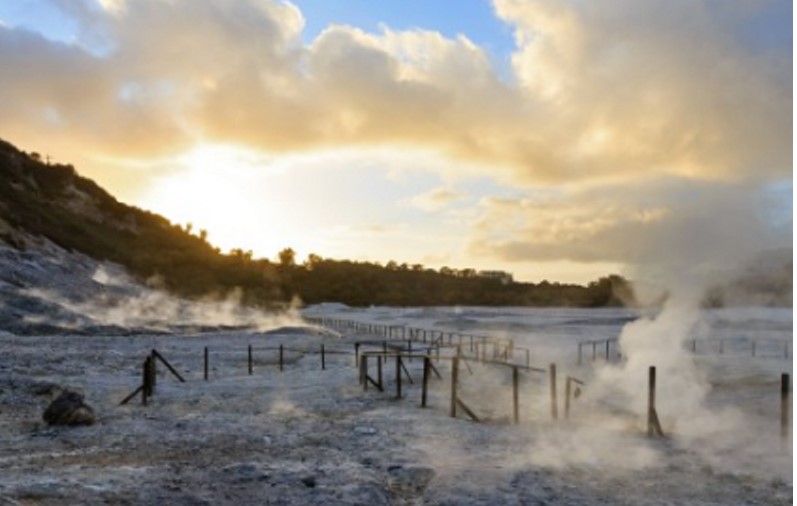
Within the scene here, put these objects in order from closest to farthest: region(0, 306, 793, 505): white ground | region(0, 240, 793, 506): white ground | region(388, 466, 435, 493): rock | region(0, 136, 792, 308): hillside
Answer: region(0, 306, 793, 505): white ground → region(0, 240, 793, 506): white ground → region(388, 466, 435, 493): rock → region(0, 136, 792, 308): hillside

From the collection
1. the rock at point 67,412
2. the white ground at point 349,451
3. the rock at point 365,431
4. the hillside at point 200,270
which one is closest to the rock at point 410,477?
the white ground at point 349,451

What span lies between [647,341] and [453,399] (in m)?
22.0

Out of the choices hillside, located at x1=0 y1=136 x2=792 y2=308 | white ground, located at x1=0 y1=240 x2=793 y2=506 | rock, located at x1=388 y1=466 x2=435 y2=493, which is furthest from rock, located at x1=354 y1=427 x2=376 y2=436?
hillside, located at x1=0 y1=136 x2=792 y2=308

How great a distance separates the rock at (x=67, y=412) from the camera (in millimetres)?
17562

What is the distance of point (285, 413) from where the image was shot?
2039 centimetres

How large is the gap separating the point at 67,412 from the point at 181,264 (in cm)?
9933

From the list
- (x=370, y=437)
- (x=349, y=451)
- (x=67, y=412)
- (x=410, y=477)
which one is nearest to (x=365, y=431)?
(x=370, y=437)

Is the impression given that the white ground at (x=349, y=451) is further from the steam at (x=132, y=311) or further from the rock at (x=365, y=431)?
the steam at (x=132, y=311)

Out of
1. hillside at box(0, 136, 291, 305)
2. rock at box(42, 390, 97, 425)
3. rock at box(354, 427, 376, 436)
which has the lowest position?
rock at box(354, 427, 376, 436)

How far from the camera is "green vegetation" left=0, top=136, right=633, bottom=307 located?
3223 inches

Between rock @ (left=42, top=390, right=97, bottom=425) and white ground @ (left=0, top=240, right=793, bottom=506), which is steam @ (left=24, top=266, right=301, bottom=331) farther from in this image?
rock @ (left=42, top=390, right=97, bottom=425)

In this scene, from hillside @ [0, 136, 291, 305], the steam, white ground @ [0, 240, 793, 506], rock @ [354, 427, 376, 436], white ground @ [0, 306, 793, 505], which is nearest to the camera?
white ground @ [0, 306, 793, 505]

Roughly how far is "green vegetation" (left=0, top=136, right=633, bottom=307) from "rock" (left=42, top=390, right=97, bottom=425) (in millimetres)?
35949

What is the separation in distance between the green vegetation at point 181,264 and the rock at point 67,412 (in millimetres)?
35949
